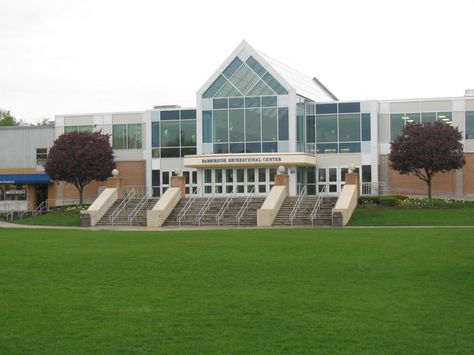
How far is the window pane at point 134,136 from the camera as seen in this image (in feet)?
182

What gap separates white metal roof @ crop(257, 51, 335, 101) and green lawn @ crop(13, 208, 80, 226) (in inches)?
623

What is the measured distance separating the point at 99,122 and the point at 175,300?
4390cm

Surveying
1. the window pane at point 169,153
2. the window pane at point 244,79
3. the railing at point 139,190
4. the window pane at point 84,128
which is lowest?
the railing at point 139,190

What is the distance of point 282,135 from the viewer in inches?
1984

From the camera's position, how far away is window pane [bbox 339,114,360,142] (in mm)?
50812

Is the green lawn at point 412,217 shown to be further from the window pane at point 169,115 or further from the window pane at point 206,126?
the window pane at point 169,115

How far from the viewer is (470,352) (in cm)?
1007

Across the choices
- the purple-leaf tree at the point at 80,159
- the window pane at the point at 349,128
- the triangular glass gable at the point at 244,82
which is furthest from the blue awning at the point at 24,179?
the window pane at the point at 349,128

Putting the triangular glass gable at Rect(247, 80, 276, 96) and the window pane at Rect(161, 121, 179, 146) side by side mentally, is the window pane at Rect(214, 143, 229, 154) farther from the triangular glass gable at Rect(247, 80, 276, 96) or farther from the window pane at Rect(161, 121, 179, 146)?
the triangular glass gable at Rect(247, 80, 276, 96)

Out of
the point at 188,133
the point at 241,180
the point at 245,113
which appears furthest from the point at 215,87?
the point at 241,180

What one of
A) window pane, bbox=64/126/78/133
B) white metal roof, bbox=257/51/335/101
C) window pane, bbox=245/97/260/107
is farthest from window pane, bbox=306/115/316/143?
window pane, bbox=64/126/78/133

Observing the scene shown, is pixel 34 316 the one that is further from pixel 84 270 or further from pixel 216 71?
pixel 216 71

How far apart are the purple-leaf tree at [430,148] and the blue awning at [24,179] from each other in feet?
85.6

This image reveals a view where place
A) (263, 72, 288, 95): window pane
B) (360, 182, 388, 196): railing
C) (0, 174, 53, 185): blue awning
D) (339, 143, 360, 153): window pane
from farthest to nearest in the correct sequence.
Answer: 1. (0, 174, 53, 185): blue awning
2. (339, 143, 360, 153): window pane
3. (263, 72, 288, 95): window pane
4. (360, 182, 388, 196): railing
